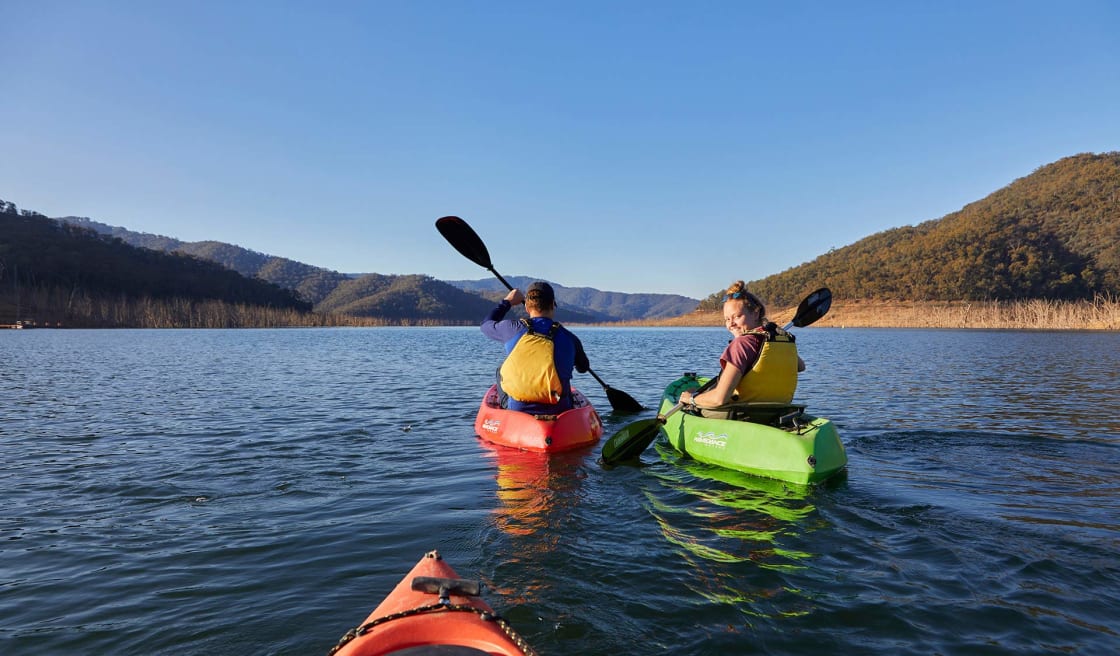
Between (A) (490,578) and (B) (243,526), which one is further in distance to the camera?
(B) (243,526)

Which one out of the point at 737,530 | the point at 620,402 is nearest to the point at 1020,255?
the point at 620,402

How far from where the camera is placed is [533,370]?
8.27 m

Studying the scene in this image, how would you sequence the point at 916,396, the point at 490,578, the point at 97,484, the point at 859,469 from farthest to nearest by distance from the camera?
the point at 916,396 → the point at 859,469 → the point at 97,484 → the point at 490,578

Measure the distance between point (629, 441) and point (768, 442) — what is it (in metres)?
1.92

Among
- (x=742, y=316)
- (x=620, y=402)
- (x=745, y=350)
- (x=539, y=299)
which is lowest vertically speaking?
(x=620, y=402)

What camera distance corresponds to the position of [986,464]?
7.68 meters

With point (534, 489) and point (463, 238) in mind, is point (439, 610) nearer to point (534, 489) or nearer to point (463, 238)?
point (534, 489)

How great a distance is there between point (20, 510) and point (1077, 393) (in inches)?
856

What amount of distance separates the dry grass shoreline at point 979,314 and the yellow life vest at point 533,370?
4518 cm

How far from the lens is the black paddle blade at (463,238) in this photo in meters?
11.6

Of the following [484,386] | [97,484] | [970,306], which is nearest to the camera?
[97,484]

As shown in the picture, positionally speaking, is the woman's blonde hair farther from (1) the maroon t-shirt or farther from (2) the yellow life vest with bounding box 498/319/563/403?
(2) the yellow life vest with bounding box 498/319/563/403

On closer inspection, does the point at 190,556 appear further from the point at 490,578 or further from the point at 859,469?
the point at 859,469

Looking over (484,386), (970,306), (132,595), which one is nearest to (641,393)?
(484,386)
